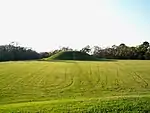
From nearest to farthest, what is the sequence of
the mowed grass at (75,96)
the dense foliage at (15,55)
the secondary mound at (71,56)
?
the mowed grass at (75,96) → the secondary mound at (71,56) → the dense foliage at (15,55)

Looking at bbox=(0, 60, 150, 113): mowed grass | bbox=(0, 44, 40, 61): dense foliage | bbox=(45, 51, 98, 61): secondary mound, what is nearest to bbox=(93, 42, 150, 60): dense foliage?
bbox=(45, 51, 98, 61): secondary mound

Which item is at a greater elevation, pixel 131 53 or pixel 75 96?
pixel 131 53

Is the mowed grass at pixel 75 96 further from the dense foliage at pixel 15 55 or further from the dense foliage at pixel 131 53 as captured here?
the dense foliage at pixel 15 55

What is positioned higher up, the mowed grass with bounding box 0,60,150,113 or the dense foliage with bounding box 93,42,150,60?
the dense foliage with bounding box 93,42,150,60

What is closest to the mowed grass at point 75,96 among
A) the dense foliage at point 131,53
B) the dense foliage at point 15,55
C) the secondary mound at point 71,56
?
the secondary mound at point 71,56

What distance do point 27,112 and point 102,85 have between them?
16.1 meters

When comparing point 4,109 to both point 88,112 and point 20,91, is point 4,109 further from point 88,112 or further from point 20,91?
point 20,91

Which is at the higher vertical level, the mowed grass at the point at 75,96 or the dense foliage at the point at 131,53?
the dense foliage at the point at 131,53

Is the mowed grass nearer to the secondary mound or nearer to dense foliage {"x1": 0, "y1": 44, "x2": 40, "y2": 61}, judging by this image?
the secondary mound

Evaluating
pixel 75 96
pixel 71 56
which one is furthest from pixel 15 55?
pixel 75 96

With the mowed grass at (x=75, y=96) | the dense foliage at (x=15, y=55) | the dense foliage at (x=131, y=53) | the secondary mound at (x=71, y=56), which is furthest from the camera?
the dense foliage at (x=15, y=55)

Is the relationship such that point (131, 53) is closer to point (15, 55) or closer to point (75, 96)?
point (15, 55)

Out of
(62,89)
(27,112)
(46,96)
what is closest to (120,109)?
(27,112)

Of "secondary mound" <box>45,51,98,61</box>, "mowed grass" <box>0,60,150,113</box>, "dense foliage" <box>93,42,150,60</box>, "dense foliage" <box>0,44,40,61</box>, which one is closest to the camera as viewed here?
"mowed grass" <box>0,60,150,113</box>
